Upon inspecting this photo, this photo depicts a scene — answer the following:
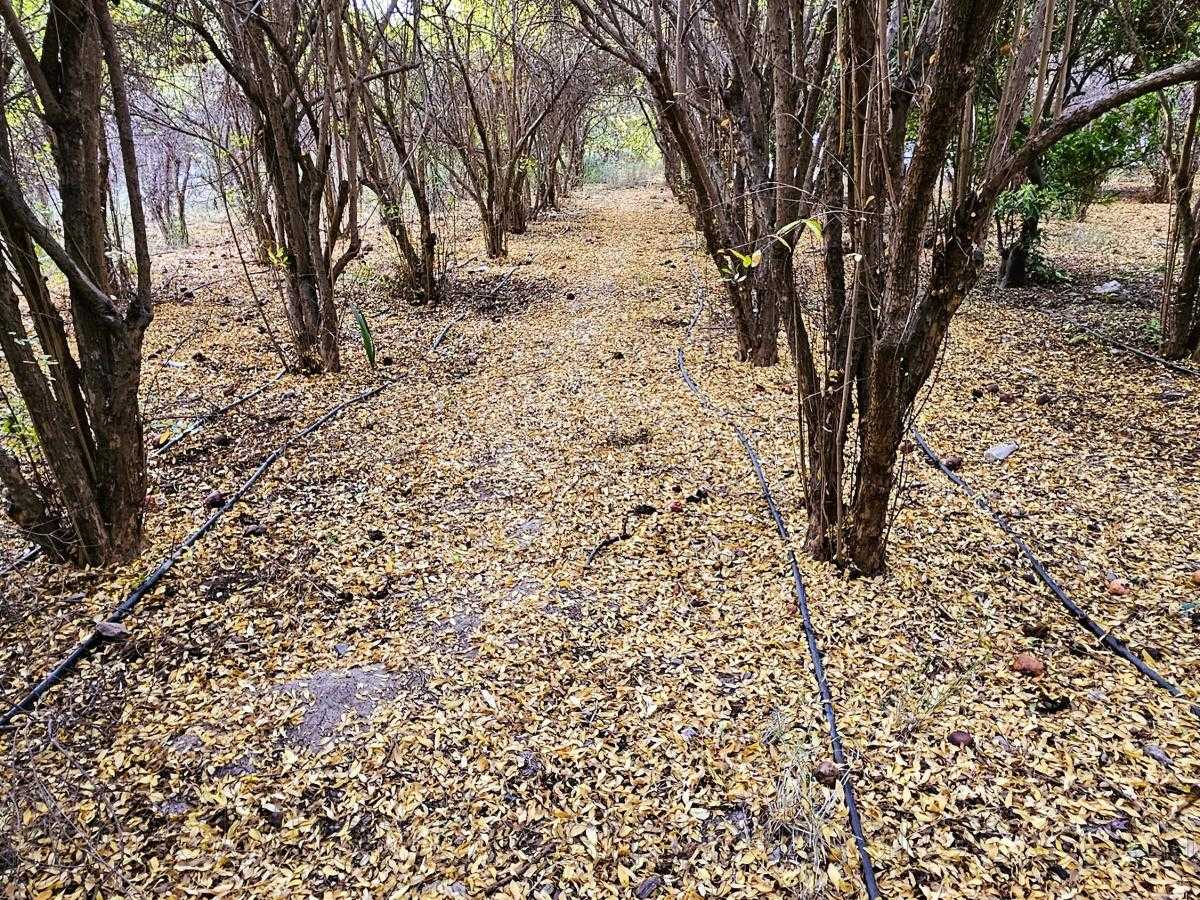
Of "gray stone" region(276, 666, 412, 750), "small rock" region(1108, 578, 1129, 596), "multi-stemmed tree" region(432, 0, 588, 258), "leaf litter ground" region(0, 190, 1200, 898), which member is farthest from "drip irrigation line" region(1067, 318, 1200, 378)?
"multi-stemmed tree" region(432, 0, 588, 258)

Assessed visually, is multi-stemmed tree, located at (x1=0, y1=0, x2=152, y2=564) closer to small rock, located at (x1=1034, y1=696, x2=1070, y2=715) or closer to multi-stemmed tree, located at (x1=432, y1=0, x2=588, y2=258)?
small rock, located at (x1=1034, y1=696, x2=1070, y2=715)

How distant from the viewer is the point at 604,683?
2465 mm

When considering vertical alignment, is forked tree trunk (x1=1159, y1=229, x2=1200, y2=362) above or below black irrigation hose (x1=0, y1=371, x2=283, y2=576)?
above

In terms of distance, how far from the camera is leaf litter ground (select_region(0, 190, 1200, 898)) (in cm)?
183

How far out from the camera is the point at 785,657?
2.50 metres

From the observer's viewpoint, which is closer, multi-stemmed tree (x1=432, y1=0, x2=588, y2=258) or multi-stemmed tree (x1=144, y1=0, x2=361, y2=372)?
multi-stemmed tree (x1=144, y1=0, x2=361, y2=372)

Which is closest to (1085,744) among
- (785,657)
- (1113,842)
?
(1113,842)

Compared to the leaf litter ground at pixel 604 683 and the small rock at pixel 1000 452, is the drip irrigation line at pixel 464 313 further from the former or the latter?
the small rock at pixel 1000 452

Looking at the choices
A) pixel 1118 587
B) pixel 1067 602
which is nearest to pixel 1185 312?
pixel 1118 587

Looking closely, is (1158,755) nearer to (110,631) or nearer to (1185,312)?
(110,631)

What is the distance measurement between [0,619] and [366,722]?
1611 millimetres

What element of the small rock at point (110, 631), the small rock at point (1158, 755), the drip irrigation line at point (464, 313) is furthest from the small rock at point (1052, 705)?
the drip irrigation line at point (464, 313)

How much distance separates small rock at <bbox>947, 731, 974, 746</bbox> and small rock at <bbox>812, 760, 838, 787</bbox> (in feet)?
1.31

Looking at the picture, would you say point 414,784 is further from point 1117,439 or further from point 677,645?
point 1117,439
